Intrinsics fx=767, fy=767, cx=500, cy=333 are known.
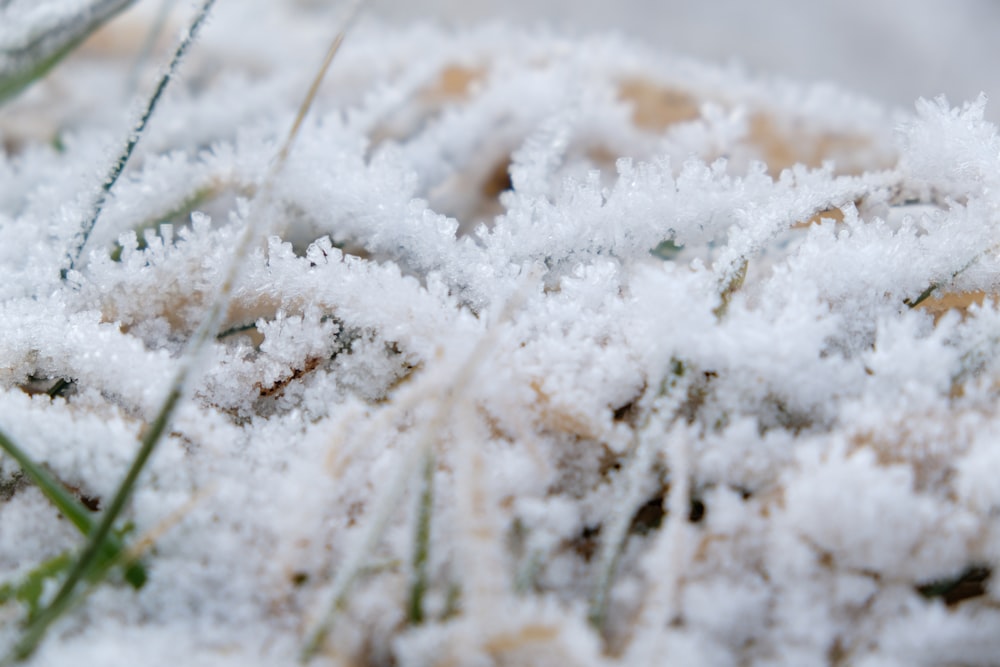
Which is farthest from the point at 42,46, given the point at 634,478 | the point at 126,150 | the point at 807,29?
the point at 807,29

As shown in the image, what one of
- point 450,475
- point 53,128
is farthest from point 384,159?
point 53,128

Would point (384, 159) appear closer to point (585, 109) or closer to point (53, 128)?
point (585, 109)

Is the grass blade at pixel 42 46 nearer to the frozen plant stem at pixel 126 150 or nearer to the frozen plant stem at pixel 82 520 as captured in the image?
the frozen plant stem at pixel 126 150

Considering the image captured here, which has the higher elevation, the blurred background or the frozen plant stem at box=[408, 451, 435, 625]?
the blurred background

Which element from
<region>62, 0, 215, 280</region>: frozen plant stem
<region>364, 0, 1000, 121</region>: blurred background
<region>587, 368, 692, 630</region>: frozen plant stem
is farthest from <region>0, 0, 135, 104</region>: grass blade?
<region>364, 0, 1000, 121</region>: blurred background

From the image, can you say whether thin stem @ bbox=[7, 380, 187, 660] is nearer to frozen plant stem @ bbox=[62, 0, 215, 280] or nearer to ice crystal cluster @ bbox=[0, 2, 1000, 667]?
ice crystal cluster @ bbox=[0, 2, 1000, 667]
